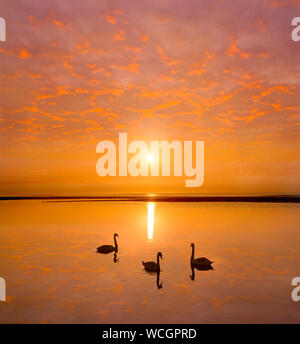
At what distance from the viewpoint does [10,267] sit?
1914cm

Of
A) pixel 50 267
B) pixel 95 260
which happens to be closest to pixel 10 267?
pixel 50 267

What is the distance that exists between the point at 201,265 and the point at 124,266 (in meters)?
4.44

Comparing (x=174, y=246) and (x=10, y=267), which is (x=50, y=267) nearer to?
(x=10, y=267)

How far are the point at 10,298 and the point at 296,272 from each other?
14.4 meters
